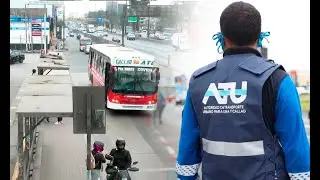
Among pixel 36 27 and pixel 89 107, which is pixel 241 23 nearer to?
pixel 89 107

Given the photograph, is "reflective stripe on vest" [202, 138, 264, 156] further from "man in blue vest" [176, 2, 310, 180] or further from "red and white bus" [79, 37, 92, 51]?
"red and white bus" [79, 37, 92, 51]

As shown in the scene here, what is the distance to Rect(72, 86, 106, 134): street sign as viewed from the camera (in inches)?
179

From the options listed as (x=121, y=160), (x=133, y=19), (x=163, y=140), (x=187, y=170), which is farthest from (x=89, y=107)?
(x=163, y=140)

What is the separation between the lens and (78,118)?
464 cm

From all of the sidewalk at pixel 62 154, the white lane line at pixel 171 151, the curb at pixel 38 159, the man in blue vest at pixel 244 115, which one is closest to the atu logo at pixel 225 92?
the man in blue vest at pixel 244 115

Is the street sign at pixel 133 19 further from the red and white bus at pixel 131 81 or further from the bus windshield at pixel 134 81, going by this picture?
the bus windshield at pixel 134 81

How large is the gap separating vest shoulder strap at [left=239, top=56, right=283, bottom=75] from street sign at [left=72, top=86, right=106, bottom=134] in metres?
3.25

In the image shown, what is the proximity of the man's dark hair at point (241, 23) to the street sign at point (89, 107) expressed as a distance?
3202mm

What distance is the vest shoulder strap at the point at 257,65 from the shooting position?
133 centimetres

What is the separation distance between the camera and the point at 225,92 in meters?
1.37

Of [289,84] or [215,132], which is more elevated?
[289,84]
